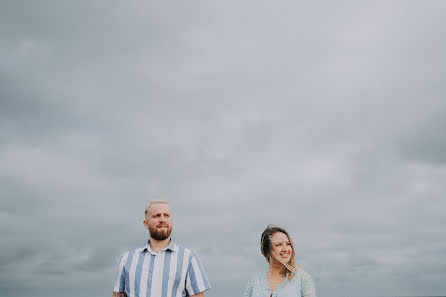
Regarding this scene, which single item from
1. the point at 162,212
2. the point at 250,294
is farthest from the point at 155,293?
the point at 250,294

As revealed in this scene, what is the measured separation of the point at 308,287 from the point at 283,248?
0.97m

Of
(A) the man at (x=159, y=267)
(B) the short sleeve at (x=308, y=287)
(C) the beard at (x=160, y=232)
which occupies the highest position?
(C) the beard at (x=160, y=232)

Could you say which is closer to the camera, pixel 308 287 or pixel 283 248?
pixel 308 287

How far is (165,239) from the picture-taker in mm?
8602

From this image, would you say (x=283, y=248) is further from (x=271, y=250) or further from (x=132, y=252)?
(x=132, y=252)

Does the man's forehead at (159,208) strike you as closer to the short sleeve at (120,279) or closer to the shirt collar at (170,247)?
the shirt collar at (170,247)

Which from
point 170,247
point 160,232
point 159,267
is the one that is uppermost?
point 160,232

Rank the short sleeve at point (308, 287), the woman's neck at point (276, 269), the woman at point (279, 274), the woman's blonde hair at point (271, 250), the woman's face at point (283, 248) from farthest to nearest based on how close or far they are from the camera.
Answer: the woman's neck at point (276, 269) < the woman's face at point (283, 248) < the woman's blonde hair at point (271, 250) < the woman at point (279, 274) < the short sleeve at point (308, 287)

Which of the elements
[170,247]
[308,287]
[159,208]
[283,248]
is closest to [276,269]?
[283,248]

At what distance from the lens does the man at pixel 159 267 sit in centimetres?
833

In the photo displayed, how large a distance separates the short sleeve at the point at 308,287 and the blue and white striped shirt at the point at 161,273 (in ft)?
6.94

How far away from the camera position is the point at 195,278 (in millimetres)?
8602

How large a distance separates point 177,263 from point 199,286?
0.60 m

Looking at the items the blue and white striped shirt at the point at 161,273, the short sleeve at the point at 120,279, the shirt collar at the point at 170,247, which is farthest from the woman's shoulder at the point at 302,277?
the short sleeve at the point at 120,279
